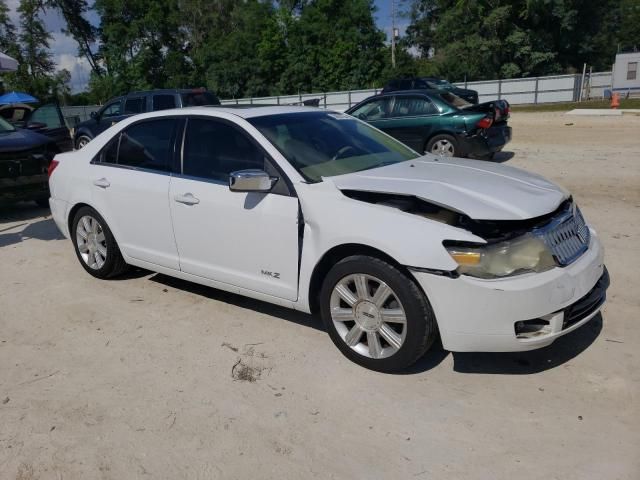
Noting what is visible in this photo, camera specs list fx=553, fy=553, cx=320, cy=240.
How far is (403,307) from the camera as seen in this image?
10.4 feet

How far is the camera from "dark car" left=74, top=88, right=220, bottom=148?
43.5 feet

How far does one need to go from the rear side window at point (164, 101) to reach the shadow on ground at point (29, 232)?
19.4ft

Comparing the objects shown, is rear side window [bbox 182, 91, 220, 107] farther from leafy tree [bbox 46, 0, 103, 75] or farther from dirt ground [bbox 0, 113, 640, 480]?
leafy tree [bbox 46, 0, 103, 75]

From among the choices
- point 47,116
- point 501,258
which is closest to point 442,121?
point 47,116

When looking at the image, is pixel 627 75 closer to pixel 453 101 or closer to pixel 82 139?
pixel 453 101

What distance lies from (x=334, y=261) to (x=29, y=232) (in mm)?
5579

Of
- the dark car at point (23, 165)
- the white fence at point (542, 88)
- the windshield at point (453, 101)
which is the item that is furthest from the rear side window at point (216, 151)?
the white fence at point (542, 88)

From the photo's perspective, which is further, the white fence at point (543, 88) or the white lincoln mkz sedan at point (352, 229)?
the white fence at point (543, 88)

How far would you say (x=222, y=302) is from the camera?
4641mm

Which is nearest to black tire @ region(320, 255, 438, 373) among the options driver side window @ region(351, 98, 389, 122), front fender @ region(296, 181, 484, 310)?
front fender @ region(296, 181, 484, 310)

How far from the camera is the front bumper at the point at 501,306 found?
9.67ft

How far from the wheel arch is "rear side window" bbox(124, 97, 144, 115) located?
1177 centimetres

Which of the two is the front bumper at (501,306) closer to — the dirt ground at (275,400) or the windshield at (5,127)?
the dirt ground at (275,400)

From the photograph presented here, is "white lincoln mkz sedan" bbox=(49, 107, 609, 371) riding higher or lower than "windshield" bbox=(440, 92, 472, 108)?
lower
